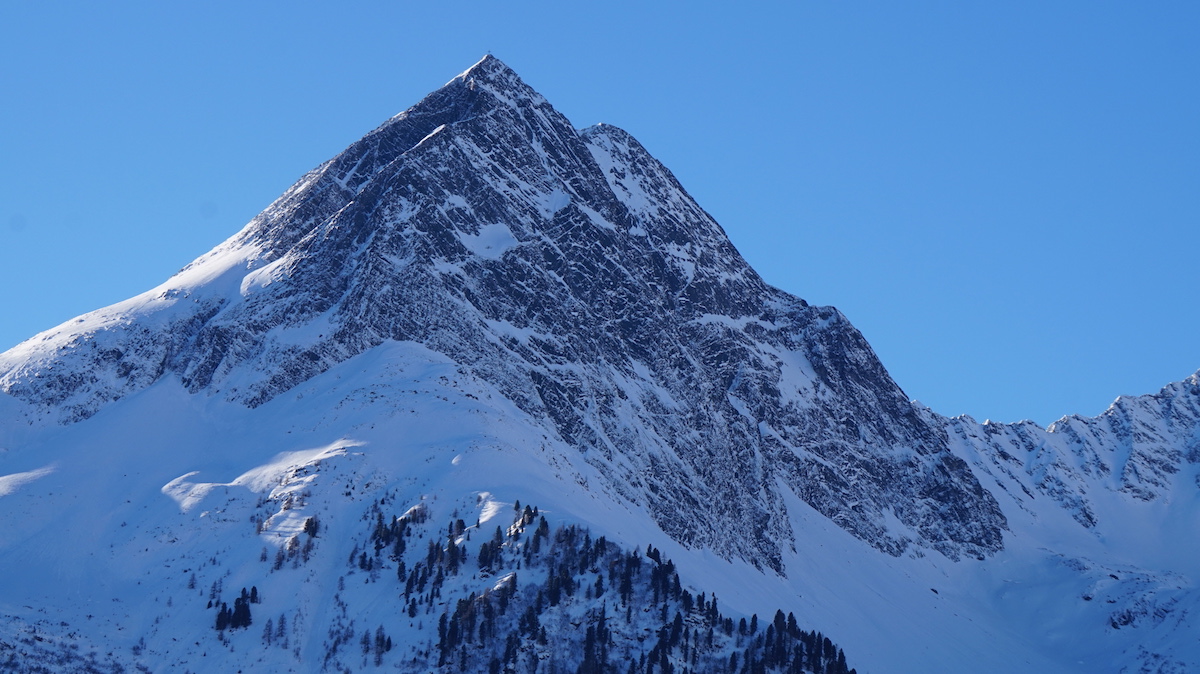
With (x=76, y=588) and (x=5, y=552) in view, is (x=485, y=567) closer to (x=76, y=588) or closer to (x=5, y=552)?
(x=76, y=588)

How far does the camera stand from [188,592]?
447ft

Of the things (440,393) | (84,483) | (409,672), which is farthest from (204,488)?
(409,672)

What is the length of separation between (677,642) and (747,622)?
47.0 ft

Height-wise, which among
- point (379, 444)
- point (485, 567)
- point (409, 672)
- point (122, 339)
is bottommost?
point (409, 672)

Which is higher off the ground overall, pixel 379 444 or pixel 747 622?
pixel 379 444

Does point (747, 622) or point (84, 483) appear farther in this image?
point (84, 483)

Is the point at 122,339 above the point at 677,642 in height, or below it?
above

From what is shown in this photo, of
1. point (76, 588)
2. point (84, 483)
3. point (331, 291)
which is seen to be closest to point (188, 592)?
point (76, 588)

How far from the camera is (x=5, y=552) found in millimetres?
147625

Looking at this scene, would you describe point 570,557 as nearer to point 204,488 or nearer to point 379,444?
point 379,444

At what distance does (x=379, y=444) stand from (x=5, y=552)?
139 feet

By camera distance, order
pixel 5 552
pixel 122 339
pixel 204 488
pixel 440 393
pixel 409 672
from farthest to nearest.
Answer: pixel 122 339 → pixel 440 393 → pixel 204 488 → pixel 5 552 → pixel 409 672

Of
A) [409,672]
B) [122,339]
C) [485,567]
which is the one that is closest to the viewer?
[409,672]

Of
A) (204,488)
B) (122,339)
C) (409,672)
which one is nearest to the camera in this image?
(409,672)
